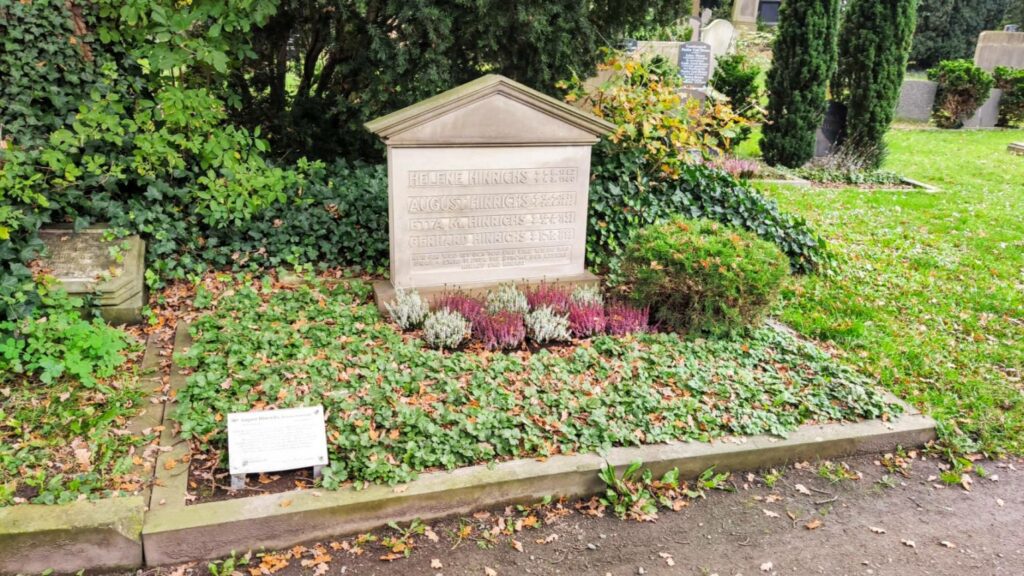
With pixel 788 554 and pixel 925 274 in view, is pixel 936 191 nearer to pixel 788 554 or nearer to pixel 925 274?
pixel 925 274

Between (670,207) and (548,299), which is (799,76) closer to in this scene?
(670,207)

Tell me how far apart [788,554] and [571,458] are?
1038mm

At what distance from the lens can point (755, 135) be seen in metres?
14.2

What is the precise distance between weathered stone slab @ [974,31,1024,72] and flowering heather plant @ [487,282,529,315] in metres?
20.1

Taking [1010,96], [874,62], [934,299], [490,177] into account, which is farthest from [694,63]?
[1010,96]

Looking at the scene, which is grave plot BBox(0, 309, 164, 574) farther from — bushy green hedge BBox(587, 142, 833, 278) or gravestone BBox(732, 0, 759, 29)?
gravestone BBox(732, 0, 759, 29)

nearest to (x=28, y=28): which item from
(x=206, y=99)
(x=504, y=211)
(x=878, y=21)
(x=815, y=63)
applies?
(x=206, y=99)

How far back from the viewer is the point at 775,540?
3297mm

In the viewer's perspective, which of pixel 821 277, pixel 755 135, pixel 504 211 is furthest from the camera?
pixel 755 135

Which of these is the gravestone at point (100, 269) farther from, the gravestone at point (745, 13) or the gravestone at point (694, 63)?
the gravestone at point (745, 13)

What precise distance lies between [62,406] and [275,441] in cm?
127

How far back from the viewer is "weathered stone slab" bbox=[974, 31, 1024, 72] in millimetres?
19719

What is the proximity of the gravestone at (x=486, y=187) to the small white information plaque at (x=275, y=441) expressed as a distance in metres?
1.78

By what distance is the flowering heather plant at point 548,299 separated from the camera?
16.5 ft
